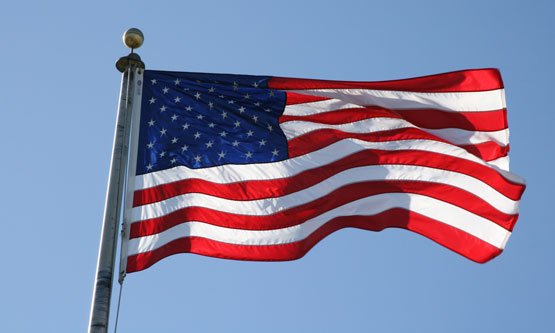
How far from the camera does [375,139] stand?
1437 centimetres

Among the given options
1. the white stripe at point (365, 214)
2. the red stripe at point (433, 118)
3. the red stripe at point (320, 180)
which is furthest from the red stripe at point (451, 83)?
the white stripe at point (365, 214)

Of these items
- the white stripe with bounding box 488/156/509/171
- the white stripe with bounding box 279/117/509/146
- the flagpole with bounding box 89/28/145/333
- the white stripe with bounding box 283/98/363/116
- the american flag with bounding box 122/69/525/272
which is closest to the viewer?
the flagpole with bounding box 89/28/145/333

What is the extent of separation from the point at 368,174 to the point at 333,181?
0.62m

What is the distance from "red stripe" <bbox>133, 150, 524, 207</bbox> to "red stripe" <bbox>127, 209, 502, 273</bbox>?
0.75 metres

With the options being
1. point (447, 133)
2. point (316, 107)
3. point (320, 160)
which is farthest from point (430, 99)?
point (320, 160)

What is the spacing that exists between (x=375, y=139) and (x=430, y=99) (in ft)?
3.67

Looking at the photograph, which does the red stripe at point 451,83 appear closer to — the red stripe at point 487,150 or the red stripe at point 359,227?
the red stripe at point 487,150

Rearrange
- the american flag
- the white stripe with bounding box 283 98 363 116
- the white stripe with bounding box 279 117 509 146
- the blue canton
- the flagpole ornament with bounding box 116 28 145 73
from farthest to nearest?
the white stripe with bounding box 283 98 363 116
the white stripe with bounding box 279 117 509 146
the blue canton
the american flag
the flagpole ornament with bounding box 116 28 145 73

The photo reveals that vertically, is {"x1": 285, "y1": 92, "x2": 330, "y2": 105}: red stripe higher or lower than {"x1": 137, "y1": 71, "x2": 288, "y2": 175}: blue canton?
higher

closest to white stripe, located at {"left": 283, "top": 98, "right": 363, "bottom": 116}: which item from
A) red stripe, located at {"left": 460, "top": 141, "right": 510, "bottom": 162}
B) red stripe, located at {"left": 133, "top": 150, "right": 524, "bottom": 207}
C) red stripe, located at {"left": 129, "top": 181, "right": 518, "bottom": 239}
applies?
red stripe, located at {"left": 133, "top": 150, "right": 524, "bottom": 207}

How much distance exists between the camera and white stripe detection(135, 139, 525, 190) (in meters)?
13.0

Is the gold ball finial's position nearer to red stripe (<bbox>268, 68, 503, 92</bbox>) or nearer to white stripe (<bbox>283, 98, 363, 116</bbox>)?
white stripe (<bbox>283, 98, 363, 116</bbox>)

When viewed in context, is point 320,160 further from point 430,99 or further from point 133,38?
point 133,38

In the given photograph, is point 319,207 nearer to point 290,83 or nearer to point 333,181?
point 333,181
